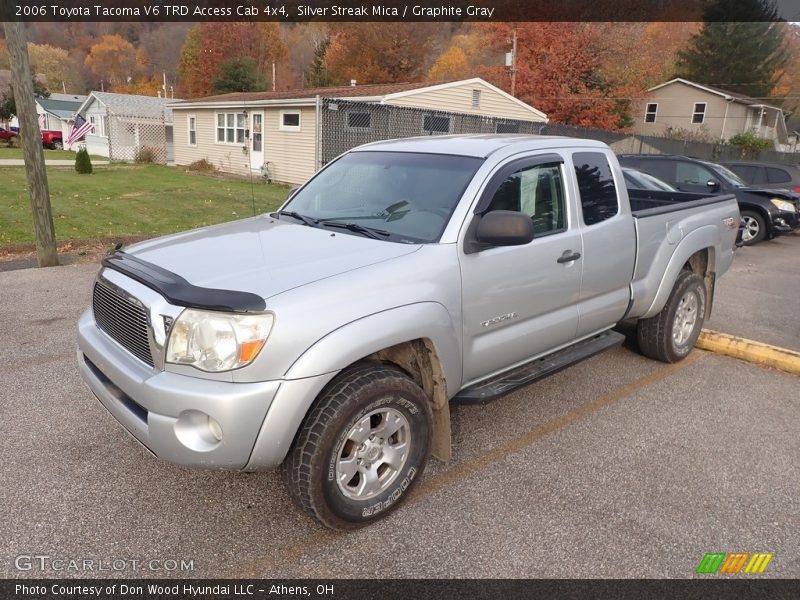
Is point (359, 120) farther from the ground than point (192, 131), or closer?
farther from the ground

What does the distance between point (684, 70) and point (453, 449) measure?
58.2 m

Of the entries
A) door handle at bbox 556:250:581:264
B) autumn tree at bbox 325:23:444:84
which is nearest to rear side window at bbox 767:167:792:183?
door handle at bbox 556:250:581:264

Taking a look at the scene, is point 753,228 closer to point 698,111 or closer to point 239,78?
point 698,111

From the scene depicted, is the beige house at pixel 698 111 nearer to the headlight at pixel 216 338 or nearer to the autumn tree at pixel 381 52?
the autumn tree at pixel 381 52

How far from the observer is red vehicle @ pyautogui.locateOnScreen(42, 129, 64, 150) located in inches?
1674

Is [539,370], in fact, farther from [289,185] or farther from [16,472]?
[289,185]

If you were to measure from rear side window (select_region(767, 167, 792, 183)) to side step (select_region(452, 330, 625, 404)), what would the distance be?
38.2ft

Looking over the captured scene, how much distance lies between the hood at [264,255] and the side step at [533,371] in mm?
947

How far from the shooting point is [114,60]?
8319cm

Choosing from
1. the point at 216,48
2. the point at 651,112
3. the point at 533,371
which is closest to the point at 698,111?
the point at 651,112

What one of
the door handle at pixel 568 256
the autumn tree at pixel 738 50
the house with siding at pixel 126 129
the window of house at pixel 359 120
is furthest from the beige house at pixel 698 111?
the door handle at pixel 568 256

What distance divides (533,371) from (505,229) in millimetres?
1093

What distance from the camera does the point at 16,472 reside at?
10.9ft

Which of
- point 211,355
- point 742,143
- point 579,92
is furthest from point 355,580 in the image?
point 742,143
